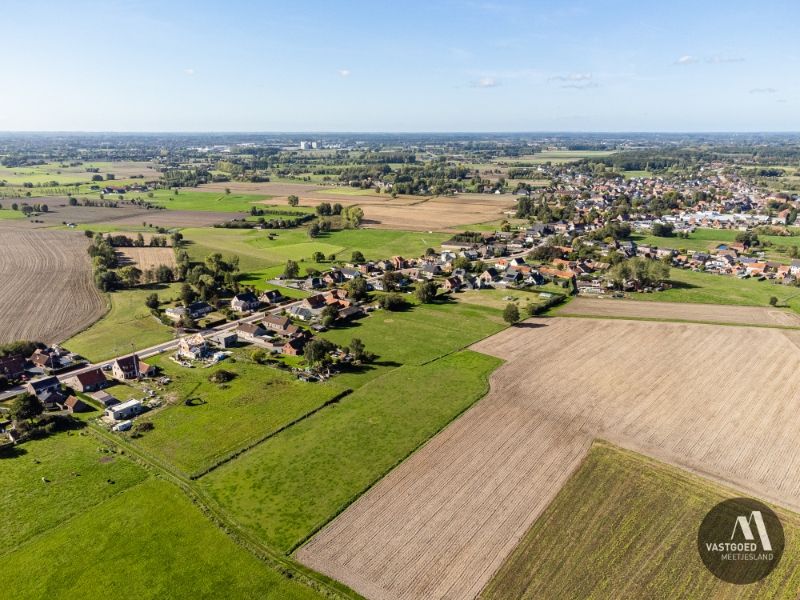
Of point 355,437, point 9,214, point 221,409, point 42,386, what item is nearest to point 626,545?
point 355,437

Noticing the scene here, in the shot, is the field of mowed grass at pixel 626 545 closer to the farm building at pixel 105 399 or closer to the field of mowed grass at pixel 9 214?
the farm building at pixel 105 399

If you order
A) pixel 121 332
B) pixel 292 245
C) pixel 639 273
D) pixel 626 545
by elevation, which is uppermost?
pixel 639 273

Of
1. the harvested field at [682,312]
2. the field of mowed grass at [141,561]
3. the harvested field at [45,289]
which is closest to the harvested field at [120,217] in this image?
the harvested field at [45,289]

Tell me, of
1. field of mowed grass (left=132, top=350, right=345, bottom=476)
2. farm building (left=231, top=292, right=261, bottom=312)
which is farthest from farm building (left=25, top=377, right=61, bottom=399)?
farm building (left=231, top=292, right=261, bottom=312)

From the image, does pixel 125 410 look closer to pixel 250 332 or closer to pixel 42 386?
pixel 42 386

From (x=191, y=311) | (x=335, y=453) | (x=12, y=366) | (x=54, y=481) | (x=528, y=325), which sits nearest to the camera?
(x=54, y=481)

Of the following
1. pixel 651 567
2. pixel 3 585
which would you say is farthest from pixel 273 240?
pixel 651 567
